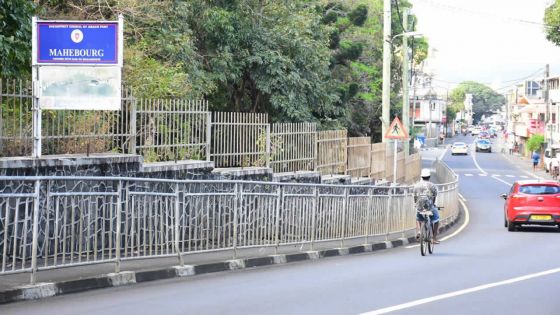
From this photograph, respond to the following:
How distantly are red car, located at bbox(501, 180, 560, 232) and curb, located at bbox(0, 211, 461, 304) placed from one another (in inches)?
379

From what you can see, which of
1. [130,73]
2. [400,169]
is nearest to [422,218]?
[130,73]

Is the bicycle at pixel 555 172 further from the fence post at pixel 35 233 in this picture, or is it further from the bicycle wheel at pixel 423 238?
the fence post at pixel 35 233

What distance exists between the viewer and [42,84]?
1319cm

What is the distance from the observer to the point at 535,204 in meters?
26.4

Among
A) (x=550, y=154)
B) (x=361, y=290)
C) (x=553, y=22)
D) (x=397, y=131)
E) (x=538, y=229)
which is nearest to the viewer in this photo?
(x=361, y=290)

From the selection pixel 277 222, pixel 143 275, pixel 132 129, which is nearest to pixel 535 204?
pixel 277 222

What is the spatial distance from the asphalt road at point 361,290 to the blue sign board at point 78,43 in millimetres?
3507

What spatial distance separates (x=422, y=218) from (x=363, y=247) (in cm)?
200

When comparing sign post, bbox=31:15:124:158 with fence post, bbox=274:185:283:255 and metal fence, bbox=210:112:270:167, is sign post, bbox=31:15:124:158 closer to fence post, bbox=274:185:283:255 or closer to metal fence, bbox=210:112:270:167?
fence post, bbox=274:185:283:255

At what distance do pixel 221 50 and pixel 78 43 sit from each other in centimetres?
1400

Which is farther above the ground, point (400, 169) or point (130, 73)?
point (130, 73)

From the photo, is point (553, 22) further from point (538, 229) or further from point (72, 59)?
point (72, 59)

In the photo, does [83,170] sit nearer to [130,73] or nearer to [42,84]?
[42,84]

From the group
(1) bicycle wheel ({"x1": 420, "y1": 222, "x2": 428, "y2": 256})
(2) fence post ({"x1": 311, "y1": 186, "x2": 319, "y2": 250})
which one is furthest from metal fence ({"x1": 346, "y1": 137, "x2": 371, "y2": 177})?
(2) fence post ({"x1": 311, "y1": 186, "x2": 319, "y2": 250})
